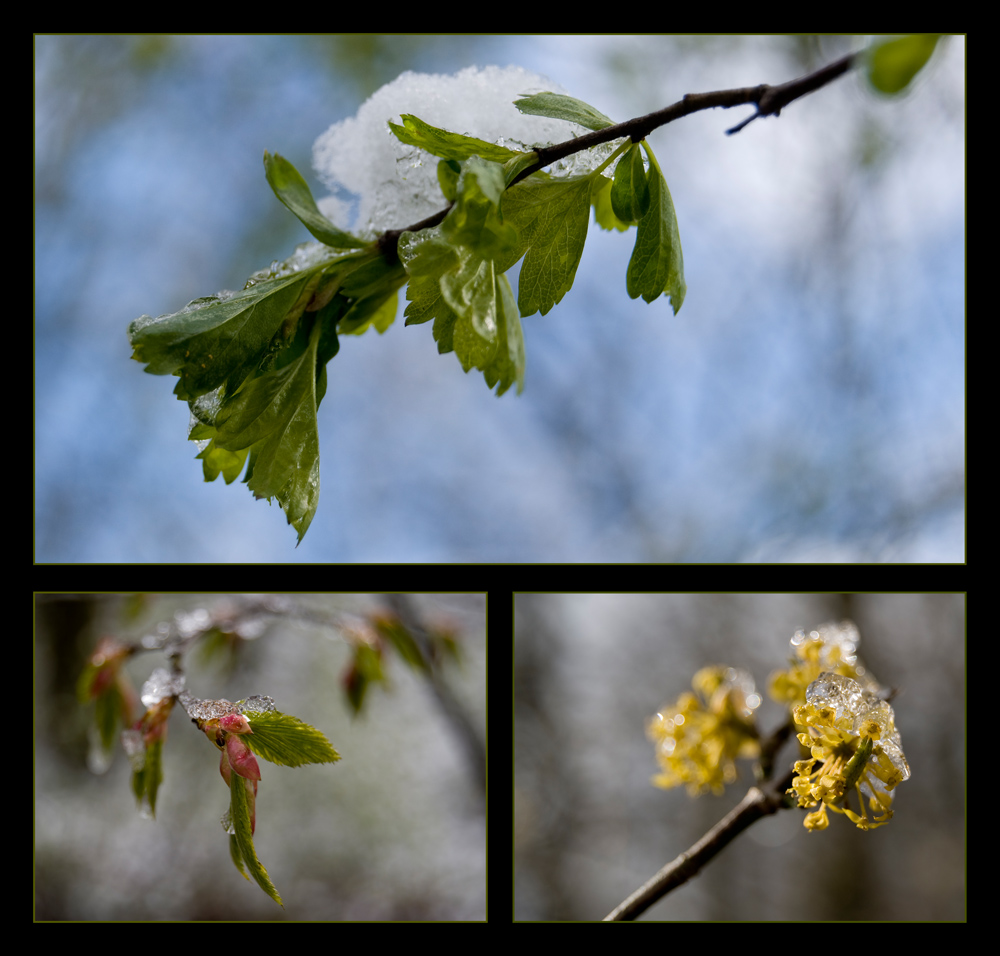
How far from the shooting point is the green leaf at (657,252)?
16.0 inches

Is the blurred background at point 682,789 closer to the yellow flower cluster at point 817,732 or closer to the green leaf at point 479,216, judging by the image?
the yellow flower cluster at point 817,732

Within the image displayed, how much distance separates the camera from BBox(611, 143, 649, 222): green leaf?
397mm

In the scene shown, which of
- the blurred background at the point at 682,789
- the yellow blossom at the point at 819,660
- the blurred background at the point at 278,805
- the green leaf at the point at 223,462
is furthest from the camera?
the blurred background at the point at 682,789

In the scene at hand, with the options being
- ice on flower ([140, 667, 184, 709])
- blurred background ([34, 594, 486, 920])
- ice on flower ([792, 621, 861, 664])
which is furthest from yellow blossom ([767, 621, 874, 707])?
blurred background ([34, 594, 486, 920])

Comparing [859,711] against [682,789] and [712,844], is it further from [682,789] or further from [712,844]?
[682,789]

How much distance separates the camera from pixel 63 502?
4.00 feet

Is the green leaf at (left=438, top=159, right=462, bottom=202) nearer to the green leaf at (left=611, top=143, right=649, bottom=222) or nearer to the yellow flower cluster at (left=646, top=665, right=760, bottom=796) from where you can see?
the green leaf at (left=611, top=143, right=649, bottom=222)

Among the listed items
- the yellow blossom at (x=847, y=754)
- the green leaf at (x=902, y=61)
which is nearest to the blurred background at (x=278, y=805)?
the yellow blossom at (x=847, y=754)

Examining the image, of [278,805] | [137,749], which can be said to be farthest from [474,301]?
[278,805]

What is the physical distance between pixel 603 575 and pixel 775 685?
212 millimetres

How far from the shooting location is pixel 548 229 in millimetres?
404

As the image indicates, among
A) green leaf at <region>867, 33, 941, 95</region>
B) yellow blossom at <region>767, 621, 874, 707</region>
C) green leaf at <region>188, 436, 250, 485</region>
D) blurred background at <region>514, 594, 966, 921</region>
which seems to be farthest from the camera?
blurred background at <region>514, 594, 966, 921</region>

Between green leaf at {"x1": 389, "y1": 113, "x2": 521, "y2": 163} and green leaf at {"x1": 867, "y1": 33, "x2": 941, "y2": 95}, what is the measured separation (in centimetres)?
20

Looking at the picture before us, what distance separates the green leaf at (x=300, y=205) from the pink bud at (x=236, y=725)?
12.9 inches
